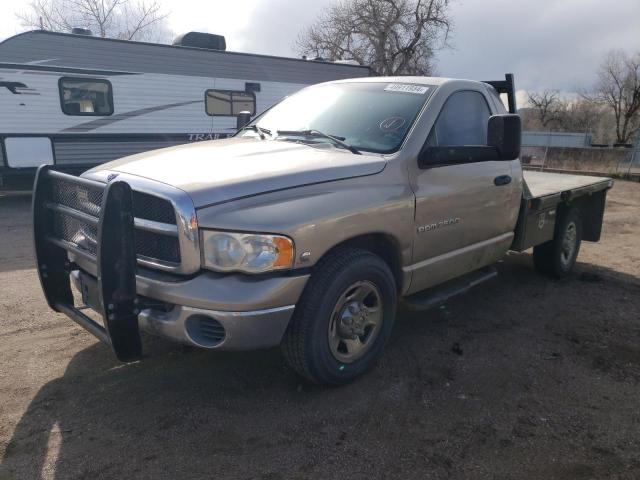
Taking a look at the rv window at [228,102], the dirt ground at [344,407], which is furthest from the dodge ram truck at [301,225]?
the rv window at [228,102]

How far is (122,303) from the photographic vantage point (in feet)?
9.35

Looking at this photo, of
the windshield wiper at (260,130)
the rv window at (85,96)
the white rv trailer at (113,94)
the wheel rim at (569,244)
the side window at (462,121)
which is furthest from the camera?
the rv window at (85,96)

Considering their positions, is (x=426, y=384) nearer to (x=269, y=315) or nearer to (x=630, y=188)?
(x=269, y=315)

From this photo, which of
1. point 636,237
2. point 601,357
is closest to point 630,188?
point 636,237

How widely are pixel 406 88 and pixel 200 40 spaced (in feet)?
30.2

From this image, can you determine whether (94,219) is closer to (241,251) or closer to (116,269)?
(116,269)

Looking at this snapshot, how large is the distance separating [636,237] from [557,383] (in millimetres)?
6093

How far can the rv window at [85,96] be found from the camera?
10.5m

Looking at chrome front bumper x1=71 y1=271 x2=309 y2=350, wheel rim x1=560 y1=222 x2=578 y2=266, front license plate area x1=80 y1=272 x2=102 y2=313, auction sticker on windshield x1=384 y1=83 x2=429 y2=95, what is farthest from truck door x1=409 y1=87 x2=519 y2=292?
front license plate area x1=80 y1=272 x2=102 y2=313

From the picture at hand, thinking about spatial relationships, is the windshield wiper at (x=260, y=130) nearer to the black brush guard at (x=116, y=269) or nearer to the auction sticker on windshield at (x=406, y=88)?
the auction sticker on windshield at (x=406, y=88)

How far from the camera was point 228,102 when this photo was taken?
12602 mm

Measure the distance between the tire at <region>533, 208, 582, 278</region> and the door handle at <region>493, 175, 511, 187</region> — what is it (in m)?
1.61

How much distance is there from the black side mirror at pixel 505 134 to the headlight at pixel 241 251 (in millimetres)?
1962

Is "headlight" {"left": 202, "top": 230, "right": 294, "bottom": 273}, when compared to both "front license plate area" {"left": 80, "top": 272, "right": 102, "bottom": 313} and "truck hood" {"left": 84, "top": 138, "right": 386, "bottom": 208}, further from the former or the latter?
"front license plate area" {"left": 80, "top": 272, "right": 102, "bottom": 313}
